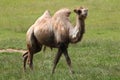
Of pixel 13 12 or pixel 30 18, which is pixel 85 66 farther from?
pixel 13 12

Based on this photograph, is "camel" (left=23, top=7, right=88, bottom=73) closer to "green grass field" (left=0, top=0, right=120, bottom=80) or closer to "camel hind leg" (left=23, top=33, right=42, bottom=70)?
"camel hind leg" (left=23, top=33, right=42, bottom=70)

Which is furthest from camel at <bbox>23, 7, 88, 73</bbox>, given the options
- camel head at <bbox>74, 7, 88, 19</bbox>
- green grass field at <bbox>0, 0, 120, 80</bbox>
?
green grass field at <bbox>0, 0, 120, 80</bbox>

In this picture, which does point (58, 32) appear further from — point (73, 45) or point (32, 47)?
point (73, 45)

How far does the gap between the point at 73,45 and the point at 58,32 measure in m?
8.93

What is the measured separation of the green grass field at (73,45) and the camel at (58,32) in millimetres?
654

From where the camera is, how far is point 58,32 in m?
12.3

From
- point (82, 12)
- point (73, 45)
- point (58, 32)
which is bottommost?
point (73, 45)

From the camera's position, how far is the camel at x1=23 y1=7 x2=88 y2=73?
38.6ft

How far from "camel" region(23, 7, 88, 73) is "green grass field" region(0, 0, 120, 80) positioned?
0.65 metres

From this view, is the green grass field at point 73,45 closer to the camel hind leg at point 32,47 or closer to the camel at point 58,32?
the camel hind leg at point 32,47

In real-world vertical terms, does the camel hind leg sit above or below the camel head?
below

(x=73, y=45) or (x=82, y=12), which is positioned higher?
(x=82, y=12)

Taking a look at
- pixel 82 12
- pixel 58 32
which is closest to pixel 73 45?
pixel 58 32

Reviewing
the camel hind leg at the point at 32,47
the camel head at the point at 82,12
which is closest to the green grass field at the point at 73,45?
the camel hind leg at the point at 32,47
